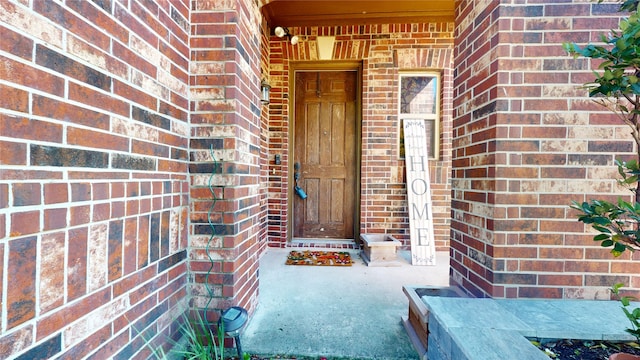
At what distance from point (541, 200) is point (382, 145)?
2234 mm

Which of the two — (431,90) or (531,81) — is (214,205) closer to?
(531,81)

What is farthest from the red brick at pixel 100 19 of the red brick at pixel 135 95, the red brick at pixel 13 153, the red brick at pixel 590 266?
the red brick at pixel 590 266

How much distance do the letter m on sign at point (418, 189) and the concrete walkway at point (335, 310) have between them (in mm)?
298

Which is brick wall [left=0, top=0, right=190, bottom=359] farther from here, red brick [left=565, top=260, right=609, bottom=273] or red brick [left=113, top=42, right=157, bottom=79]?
red brick [left=565, top=260, right=609, bottom=273]

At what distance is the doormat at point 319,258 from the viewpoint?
3.03 m

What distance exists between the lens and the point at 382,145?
142 inches

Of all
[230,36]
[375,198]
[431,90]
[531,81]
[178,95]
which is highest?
[431,90]

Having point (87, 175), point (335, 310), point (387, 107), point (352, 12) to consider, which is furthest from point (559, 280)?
point (352, 12)

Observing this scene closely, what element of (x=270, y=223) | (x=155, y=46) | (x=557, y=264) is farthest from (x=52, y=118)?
(x=270, y=223)

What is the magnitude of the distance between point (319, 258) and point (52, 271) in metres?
2.61

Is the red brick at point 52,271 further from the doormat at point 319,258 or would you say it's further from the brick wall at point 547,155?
the doormat at point 319,258

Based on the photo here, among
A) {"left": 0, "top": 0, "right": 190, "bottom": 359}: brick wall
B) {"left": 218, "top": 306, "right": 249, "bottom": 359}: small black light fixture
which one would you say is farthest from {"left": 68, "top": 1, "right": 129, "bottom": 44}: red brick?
{"left": 218, "top": 306, "right": 249, "bottom": 359}: small black light fixture

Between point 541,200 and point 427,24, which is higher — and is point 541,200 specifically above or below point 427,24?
below

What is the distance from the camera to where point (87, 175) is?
0.91 m
